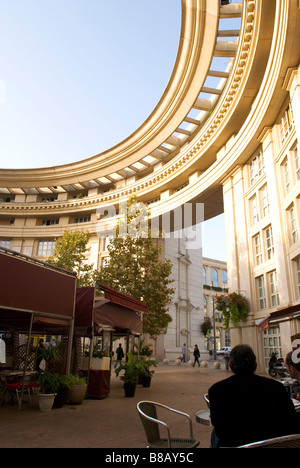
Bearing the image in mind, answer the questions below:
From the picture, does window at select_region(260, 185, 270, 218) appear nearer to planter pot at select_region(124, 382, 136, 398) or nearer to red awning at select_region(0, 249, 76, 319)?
planter pot at select_region(124, 382, 136, 398)

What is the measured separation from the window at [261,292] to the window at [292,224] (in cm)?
396

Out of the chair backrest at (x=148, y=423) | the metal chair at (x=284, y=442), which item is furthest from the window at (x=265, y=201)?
the metal chair at (x=284, y=442)

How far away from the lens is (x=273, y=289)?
18234mm

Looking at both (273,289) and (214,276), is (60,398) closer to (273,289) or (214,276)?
(273,289)

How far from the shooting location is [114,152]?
3309cm

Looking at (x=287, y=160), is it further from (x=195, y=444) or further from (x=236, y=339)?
(x=195, y=444)

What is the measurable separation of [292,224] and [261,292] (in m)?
5.03

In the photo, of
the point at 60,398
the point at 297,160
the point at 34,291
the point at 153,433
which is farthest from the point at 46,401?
the point at 297,160

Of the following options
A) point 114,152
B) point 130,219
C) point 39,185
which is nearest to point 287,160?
point 130,219

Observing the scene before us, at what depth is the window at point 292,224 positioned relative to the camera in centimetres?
1576

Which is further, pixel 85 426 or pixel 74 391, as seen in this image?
pixel 74 391

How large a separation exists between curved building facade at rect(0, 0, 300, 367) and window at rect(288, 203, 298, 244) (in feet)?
0.22

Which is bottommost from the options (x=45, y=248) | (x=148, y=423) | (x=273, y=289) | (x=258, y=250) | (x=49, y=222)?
(x=148, y=423)

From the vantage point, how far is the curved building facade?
52.0ft
